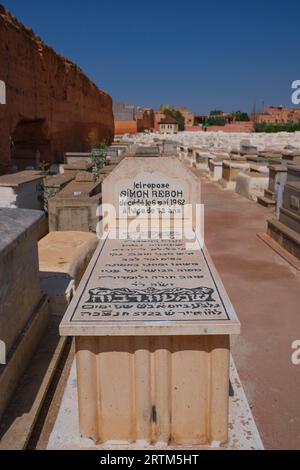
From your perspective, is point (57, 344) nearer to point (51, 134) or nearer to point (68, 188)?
point (68, 188)

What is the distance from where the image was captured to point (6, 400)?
282 cm

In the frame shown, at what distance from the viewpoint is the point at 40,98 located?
17250 millimetres

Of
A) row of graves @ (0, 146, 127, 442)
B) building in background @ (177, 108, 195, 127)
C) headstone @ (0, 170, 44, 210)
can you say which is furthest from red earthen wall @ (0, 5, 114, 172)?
building in background @ (177, 108, 195, 127)

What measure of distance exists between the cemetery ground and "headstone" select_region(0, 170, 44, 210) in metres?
3.53

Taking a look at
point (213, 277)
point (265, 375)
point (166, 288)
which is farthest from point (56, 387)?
point (265, 375)

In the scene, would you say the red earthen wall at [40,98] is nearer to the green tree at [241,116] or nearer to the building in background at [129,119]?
the building in background at [129,119]

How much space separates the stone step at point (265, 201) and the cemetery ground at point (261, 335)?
2.36 meters

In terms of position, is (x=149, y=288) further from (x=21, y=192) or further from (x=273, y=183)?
(x=273, y=183)

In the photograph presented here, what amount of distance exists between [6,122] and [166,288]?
11610 mm

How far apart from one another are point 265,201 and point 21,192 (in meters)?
6.78

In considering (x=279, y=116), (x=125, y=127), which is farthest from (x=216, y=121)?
(x=125, y=127)

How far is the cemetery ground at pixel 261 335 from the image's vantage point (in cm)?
300

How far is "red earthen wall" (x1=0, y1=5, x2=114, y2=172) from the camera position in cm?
1331

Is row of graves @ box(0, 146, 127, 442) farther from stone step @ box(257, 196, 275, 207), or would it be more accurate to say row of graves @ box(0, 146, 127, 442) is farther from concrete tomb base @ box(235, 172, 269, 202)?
concrete tomb base @ box(235, 172, 269, 202)
